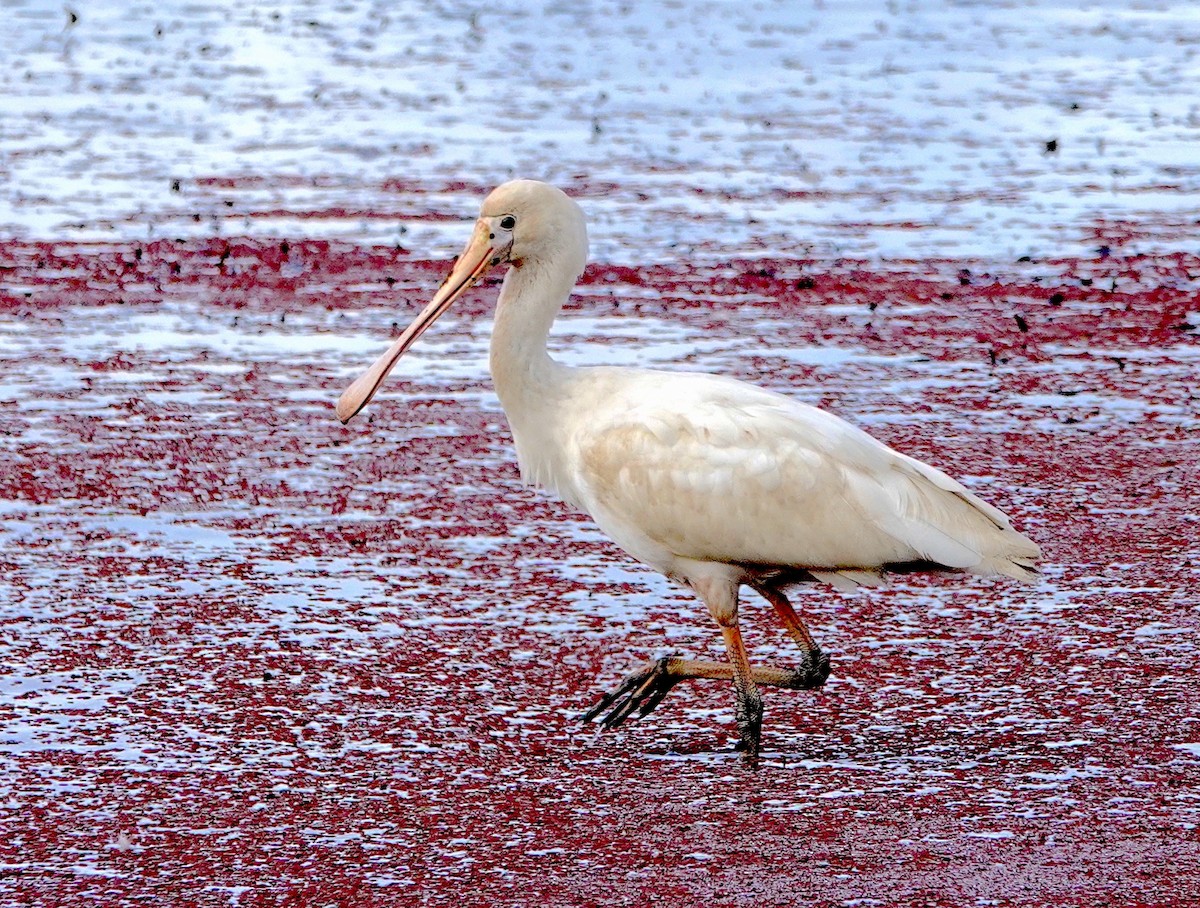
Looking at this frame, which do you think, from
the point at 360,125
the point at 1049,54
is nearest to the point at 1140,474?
the point at 360,125

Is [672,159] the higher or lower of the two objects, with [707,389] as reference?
lower

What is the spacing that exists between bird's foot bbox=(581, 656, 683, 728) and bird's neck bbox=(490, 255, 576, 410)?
0.77 m

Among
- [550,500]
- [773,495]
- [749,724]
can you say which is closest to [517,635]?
[749,724]

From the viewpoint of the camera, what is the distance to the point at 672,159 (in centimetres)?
1355

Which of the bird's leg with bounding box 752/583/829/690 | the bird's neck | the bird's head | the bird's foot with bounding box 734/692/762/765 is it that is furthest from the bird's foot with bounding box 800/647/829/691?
the bird's head

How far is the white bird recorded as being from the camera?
5512 millimetres

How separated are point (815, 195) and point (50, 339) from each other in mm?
4810

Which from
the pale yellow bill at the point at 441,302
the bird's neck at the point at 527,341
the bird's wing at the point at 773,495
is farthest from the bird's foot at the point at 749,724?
the pale yellow bill at the point at 441,302

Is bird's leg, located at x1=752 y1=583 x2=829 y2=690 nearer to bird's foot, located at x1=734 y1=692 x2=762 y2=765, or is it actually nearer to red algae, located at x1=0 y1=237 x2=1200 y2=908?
red algae, located at x1=0 y1=237 x2=1200 y2=908

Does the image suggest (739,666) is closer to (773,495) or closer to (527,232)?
(773,495)

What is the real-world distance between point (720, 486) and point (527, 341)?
0.73 m

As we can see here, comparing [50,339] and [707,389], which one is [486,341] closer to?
[50,339]

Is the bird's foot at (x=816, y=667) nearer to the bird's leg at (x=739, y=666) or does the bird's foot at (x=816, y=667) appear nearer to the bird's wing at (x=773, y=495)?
the bird's leg at (x=739, y=666)

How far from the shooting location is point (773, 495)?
18.1ft
